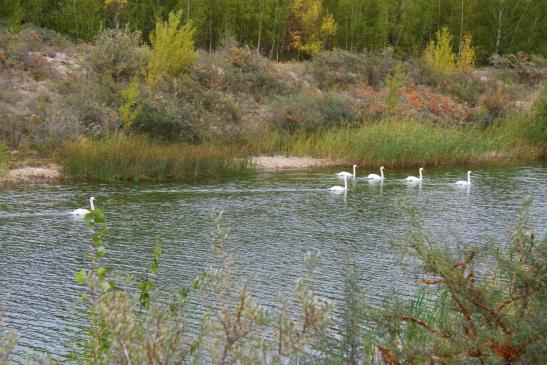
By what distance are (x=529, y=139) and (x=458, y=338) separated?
31.3 m

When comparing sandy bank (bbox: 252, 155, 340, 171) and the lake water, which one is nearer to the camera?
the lake water

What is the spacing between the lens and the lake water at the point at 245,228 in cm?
1227

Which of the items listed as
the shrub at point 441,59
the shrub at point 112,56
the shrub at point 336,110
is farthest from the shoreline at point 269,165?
the shrub at point 441,59

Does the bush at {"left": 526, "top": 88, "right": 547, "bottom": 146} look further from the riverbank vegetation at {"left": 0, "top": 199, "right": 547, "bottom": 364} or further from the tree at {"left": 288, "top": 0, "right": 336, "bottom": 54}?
the riverbank vegetation at {"left": 0, "top": 199, "right": 547, "bottom": 364}

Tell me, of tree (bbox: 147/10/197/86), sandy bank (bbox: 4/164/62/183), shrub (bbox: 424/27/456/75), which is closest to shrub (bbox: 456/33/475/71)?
shrub (bbox: 424/27/456/75)

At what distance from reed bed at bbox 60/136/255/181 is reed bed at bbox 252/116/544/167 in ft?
14.4

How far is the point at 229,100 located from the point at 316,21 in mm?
16397

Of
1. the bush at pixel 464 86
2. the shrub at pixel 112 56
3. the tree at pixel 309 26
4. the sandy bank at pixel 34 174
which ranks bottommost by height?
the sandy bank at pixel 34 174

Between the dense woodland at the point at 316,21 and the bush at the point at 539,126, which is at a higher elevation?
the dense woodland at the point at 316,21

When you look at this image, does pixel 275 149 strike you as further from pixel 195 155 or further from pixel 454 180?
pixel 454 180

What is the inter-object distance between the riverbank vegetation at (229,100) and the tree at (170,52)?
0.27 feet

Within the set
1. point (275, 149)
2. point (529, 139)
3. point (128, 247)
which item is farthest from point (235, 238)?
point (529, 139)

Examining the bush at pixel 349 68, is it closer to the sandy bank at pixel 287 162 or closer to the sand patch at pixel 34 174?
the sandy bank at pixel 287 162

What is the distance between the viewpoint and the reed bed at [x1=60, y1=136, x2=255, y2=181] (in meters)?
24.7
